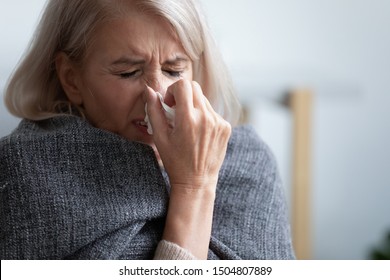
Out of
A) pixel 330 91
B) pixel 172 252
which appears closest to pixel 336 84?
pixel 330 91

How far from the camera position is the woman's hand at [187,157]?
113cm

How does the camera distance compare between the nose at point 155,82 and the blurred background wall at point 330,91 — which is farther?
the blurred background wall at point 330,91

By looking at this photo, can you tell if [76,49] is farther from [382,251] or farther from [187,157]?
[382,251]

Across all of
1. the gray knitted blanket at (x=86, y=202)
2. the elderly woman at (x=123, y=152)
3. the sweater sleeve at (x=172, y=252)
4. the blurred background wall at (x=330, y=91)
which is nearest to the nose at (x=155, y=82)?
the elderly woman at (x=123, y=152)

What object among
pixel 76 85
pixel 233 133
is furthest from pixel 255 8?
pixel 76 85

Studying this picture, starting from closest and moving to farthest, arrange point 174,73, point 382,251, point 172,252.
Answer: point 172,252 < point 174,73 < point 382,251

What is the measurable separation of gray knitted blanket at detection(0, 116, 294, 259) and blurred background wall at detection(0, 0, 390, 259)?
1242mm

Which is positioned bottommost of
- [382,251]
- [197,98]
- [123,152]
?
[382,251]

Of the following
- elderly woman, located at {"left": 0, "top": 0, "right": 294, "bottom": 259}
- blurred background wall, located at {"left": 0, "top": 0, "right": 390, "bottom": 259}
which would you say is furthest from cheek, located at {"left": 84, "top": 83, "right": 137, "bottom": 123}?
blurred background wall, located at {"left": 0, "top": 0, "right": 390, "bottom": 259}

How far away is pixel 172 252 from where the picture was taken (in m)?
1.11

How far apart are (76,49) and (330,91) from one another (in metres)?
1.60

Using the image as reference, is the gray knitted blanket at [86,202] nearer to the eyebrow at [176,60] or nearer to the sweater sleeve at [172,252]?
the sweater sleeve at [172,252]

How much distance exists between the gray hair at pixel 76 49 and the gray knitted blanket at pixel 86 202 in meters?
0.07
